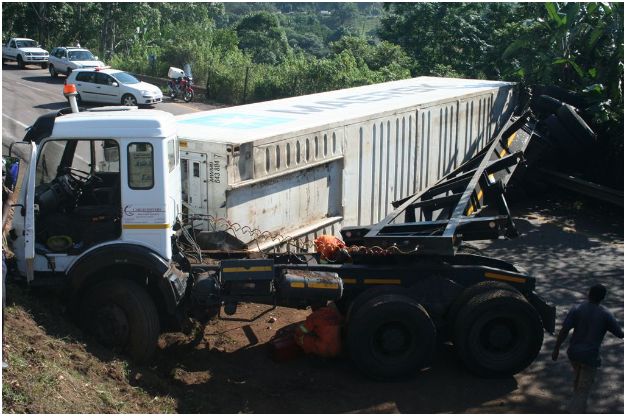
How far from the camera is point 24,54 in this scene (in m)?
36.7

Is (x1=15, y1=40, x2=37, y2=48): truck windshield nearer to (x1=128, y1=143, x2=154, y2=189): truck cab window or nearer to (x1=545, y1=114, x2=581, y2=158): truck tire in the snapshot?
(x1=545, y1=114, x2=581, y2=158): truck tire

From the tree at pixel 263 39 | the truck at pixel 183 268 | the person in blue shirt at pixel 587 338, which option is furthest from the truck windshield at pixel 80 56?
the person in blue shirt at pixel 587 338

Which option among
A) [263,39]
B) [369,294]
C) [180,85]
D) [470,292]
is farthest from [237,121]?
[263,39]

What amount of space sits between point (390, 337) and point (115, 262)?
9.51ft

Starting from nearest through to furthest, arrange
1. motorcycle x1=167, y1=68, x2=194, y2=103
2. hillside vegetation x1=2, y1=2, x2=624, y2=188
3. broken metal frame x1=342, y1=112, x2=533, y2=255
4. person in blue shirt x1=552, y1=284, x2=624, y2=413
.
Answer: person in blue shirt x1=552, y1=284, x2=624, y2=413 → broken metal frame x1=342, y1=112, x2=533, y2=255 → hillside vegetation x1=2, y1=2, x2=624, y2=188 → motorcycle x1=167, y1=68, x2=194, y2=103

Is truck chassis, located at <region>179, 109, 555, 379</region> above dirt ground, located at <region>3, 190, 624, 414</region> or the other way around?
above

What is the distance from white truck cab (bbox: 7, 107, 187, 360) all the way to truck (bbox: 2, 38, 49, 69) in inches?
1251

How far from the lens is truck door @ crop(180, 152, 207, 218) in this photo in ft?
29.1

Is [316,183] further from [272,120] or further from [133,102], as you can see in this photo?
[133,102]

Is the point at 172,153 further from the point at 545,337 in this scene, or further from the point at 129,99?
the point at 129,99

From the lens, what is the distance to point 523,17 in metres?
25.5

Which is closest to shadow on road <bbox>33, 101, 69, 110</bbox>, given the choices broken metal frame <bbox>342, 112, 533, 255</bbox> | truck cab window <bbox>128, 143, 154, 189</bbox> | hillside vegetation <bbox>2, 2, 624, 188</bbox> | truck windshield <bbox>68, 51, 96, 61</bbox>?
hillside vegetation <bbox>2, 2, 624, 188</bbox>

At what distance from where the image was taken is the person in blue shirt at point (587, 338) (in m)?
6.89

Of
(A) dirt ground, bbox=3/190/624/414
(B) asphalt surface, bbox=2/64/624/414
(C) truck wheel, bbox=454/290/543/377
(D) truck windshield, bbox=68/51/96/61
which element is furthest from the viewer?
(D) truck windshield, bbox=68/51/96/61
